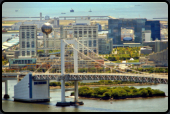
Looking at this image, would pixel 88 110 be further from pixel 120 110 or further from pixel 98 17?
pixel 98 17

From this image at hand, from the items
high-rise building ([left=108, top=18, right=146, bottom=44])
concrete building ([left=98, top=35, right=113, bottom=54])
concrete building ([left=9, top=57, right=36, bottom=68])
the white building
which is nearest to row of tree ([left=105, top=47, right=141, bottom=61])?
concrete building ([left=98, top=35, right=113, bottom=54])

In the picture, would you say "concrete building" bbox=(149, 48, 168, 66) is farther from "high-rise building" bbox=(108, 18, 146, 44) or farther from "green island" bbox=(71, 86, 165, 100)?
"high-rise building" bbox=(108, 18, 146, 44)

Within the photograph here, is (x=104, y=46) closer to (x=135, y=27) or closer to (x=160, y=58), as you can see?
(x=160, y=58)

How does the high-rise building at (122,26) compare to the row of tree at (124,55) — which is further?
the high-rise building at (122,26)

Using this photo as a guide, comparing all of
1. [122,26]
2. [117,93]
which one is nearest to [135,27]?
[122,26]

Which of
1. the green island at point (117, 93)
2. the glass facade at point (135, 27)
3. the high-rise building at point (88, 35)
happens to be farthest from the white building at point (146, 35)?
the green island at point (117, 93)

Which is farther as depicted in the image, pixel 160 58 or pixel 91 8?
pixel 91 8

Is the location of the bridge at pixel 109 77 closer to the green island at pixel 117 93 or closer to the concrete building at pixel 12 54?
the green island at pixel 117 93
